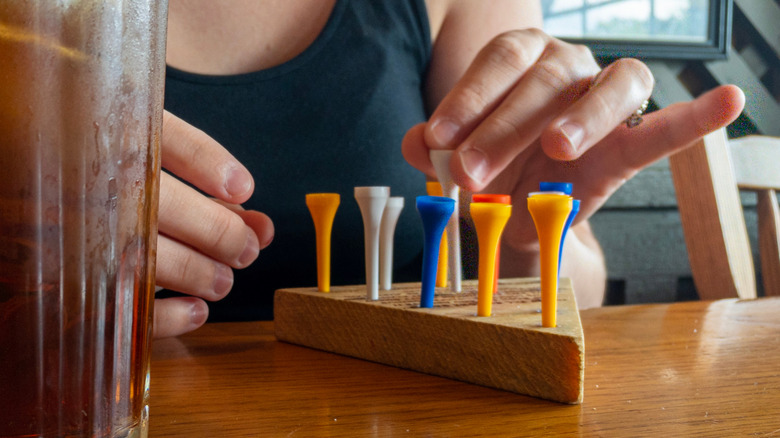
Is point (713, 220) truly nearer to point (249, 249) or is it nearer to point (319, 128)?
point (319, 128)

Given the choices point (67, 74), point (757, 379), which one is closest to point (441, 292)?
point (757, 379)

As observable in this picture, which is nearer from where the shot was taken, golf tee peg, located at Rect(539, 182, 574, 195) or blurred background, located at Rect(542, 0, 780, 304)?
golf tee peg, located at Rect(539, 182, 574, 195)

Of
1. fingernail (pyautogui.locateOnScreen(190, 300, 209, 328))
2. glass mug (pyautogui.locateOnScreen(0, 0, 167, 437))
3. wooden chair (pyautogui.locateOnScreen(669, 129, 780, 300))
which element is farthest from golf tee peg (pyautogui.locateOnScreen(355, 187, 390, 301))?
wooden chair (pyautogui.locateOnScreen(669, 129, 780, 300))

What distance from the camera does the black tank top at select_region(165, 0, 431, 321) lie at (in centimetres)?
73

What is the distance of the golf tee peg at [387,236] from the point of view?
453 millimetres

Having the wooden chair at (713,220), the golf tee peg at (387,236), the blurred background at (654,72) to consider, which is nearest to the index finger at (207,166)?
the golf tee peg at (387,236)

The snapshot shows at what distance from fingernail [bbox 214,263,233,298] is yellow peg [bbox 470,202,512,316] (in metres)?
0.18

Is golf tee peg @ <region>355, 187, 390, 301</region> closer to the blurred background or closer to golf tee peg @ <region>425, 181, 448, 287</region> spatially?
golf tee peg @ <region>425, 181, 448, 287</region>

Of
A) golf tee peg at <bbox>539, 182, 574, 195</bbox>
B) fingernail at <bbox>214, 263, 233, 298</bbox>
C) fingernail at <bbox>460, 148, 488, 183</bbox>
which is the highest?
fingernail at <bbox>460, 148, 488, 183</bbox>

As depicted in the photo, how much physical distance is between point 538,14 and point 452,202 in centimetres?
63

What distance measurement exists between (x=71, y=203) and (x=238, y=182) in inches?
8.2

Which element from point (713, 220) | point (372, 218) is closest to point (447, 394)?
point (372, 218)

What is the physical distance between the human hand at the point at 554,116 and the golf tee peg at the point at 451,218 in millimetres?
11

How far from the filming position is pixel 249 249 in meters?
0.44
